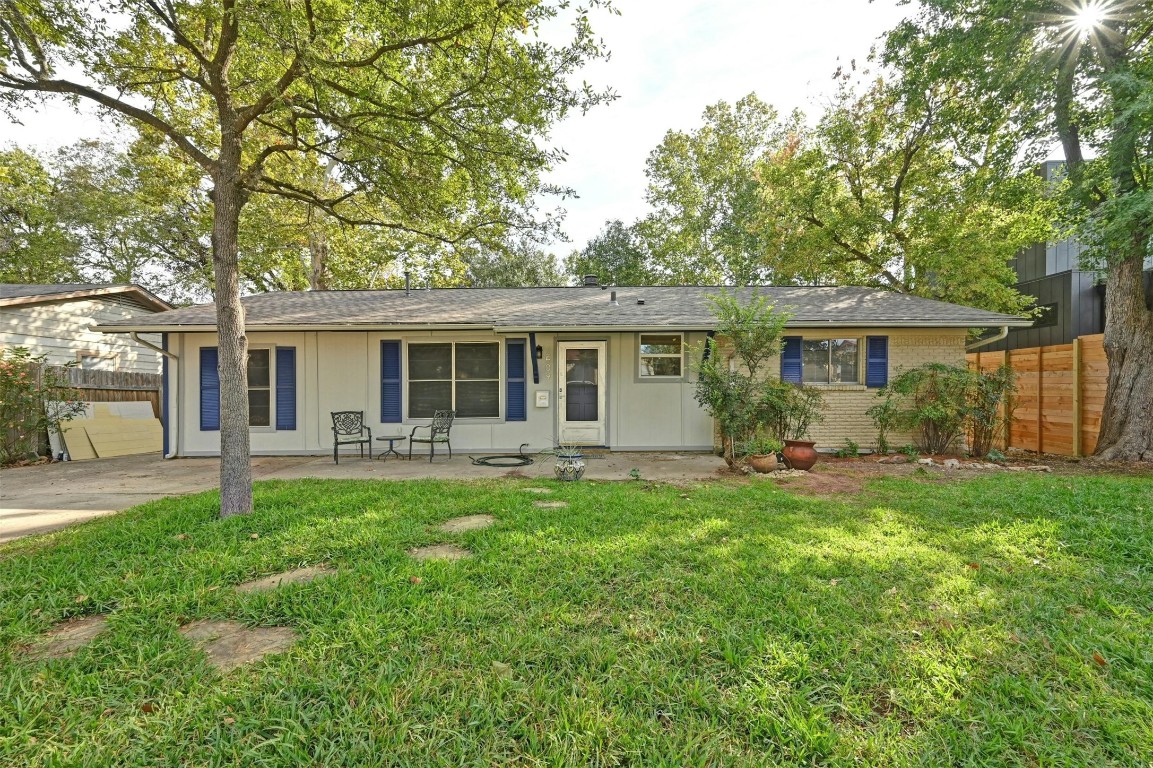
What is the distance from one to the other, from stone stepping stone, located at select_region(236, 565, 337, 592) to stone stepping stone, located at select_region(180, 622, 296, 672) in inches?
15.9

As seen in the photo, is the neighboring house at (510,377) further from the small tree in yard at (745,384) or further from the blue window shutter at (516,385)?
the small tree in yard at (745,384)

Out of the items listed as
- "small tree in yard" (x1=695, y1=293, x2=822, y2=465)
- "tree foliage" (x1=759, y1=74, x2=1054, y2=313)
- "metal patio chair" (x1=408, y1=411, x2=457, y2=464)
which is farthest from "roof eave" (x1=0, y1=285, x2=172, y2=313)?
"tree foliage" (x1=759, y1=74, x2=1054, y2=313)

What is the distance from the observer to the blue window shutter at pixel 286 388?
882 cm

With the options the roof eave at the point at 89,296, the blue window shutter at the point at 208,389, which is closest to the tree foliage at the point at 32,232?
the roof eave at the point at 89,296

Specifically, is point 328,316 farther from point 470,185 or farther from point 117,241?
point 117,241

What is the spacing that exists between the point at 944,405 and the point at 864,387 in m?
1.25

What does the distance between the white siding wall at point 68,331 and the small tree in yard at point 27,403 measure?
127 cm

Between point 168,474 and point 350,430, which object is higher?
point 350,430

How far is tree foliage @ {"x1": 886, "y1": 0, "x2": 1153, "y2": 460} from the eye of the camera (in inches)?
272

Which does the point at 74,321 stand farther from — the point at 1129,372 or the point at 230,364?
the point at 1129,372

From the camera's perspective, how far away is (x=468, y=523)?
4.46 meters

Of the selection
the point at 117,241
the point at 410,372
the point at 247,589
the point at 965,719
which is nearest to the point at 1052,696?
the point at 965,719

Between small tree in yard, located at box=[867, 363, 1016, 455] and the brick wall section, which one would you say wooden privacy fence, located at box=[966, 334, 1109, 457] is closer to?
small tree in yard, located at box=[867, 363, 1016, 455]

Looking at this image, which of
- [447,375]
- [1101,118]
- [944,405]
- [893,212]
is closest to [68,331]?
[447,375]
